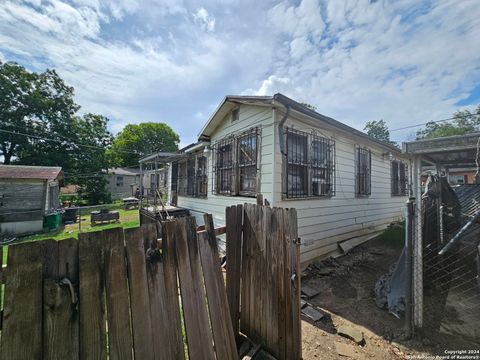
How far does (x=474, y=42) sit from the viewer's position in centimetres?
611

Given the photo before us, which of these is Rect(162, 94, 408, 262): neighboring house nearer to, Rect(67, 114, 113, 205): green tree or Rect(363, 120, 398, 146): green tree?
Rect(67, 114, 113, 205): green tree

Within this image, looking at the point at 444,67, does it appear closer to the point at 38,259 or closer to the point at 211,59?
the point at 211,59

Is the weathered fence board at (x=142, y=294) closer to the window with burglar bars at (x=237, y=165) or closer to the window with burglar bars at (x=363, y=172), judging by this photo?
the window with burglar bars at (x=237, y=165)

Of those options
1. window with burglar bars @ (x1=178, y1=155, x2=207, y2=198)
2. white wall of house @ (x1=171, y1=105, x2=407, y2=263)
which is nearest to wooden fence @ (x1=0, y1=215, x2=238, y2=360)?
white wall of house @ (x1=171, y1=105, x2=407, y2=263)

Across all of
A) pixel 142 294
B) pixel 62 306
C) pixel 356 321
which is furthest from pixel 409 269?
pixel 62 306

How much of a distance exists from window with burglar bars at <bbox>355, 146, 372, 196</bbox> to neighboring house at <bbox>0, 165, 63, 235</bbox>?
41.4 feet

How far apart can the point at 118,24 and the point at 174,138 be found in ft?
108

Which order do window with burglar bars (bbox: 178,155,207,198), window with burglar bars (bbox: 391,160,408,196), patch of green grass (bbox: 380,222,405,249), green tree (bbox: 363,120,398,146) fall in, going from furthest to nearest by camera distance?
green tree (bbox: 363,120,398,146), window with burglar bars (bbox: 391,160,408,196), window with burglar bars (bbox: 178,155,207,198), patch of green grass (bbox: 380,222,405,249)

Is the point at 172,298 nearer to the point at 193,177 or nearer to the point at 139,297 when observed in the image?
the point at 139,297

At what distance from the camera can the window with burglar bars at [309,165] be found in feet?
15.1

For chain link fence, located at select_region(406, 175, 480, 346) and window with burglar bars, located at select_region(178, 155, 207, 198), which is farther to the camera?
window with burglar bars, located at select_region(178, 155, 207, 198)

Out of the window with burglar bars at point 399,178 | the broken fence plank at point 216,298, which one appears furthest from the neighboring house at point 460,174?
the broken fence plank at point 216,298

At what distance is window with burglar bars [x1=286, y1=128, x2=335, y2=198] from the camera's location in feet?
15.1

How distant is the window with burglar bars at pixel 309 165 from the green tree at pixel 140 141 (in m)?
30.9
